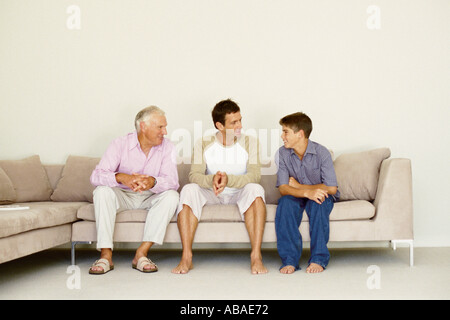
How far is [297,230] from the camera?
295 cm

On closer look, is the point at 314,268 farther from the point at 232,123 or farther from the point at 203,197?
the point at 232,123

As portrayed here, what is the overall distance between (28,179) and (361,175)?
2.58m

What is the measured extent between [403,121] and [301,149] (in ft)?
4.19

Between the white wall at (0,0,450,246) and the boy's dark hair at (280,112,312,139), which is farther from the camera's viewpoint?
the white wall at (0,0,450,246)

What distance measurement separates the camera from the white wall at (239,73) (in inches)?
156

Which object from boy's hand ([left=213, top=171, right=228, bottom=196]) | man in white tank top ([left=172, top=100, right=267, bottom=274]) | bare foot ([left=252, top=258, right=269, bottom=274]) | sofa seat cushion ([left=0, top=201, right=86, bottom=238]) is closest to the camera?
sofa seat cushion ([left=0, top=201, right=86, bottom=238])

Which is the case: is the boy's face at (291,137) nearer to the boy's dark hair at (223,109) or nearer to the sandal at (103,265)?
the boy's dark hair at (223,109)

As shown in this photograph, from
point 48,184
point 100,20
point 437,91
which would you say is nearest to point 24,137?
point 48,184

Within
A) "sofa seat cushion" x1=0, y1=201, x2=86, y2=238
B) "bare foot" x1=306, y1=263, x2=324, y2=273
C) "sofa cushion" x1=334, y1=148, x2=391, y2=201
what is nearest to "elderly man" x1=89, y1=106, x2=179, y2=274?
"sofa seat cushion" x1=0, y1=201, x2=86, y2=238

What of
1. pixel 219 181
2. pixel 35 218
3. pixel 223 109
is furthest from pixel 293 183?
pixel 35 218

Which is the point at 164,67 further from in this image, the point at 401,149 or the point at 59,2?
the point at 401,149

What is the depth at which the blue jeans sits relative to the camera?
2918 mm

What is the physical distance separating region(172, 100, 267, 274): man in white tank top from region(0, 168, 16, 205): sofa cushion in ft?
4.43

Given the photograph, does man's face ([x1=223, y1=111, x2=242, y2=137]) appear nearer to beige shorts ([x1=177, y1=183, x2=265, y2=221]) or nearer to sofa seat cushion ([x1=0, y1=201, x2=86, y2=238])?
beige shorts ([x1=177, y1=183, x2=265, y2=221])
